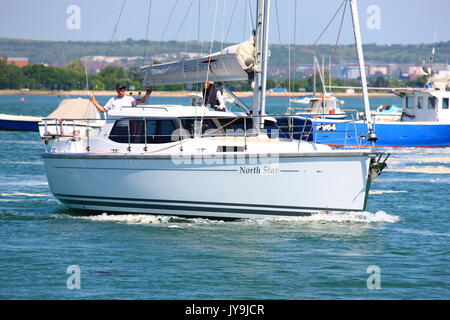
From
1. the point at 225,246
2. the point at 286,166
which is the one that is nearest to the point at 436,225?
the point at 286,166

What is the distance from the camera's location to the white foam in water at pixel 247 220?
18.0 metres

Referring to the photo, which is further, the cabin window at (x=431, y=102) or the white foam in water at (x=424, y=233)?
the cabin window at (x=431, y=102)

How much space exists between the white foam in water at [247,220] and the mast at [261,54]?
8.01ft

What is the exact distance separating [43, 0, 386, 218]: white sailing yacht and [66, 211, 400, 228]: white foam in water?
16 centimetres

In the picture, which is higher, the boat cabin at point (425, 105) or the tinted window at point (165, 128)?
the tinted window at point (165, 128)

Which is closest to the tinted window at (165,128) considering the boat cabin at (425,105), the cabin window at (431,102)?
the boat cabin at (425,105)

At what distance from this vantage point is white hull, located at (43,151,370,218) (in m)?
17.6

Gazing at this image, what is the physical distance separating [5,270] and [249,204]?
562 cm

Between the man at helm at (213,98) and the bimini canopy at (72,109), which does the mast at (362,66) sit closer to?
the man at helm at (213,98)

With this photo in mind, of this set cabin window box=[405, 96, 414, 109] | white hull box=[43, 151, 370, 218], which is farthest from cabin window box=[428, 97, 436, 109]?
white hull box=[43, 151, 370, 218]

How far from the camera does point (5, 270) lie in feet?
48.9

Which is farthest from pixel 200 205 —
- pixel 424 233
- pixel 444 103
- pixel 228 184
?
pixel 444 103

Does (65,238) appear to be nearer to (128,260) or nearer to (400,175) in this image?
(128,260)

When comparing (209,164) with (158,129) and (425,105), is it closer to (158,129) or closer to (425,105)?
(158,129)
